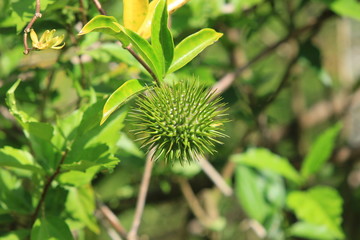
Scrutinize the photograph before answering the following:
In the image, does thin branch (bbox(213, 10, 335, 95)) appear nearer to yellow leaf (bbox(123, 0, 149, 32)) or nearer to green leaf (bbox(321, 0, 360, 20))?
green leaf (bbox(321, 0, 360, 20))

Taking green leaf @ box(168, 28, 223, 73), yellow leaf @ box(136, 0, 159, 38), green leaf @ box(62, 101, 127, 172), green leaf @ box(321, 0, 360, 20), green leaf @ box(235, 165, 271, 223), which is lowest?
green leaf @ box(235, 165, 271, 223)

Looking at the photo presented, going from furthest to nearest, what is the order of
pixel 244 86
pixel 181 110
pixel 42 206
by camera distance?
pixel 244 86 < pixel 42 206 < pixel 181 110

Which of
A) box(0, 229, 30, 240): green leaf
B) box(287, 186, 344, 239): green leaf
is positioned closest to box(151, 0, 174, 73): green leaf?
box(0, 229, 30, 240): green leaf

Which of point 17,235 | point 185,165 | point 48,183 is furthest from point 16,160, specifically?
point 185,165

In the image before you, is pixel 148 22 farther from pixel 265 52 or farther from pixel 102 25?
pixel 265 52

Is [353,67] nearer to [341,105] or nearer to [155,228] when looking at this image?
[341,105]

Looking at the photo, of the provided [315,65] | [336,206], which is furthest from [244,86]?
[336,206]
